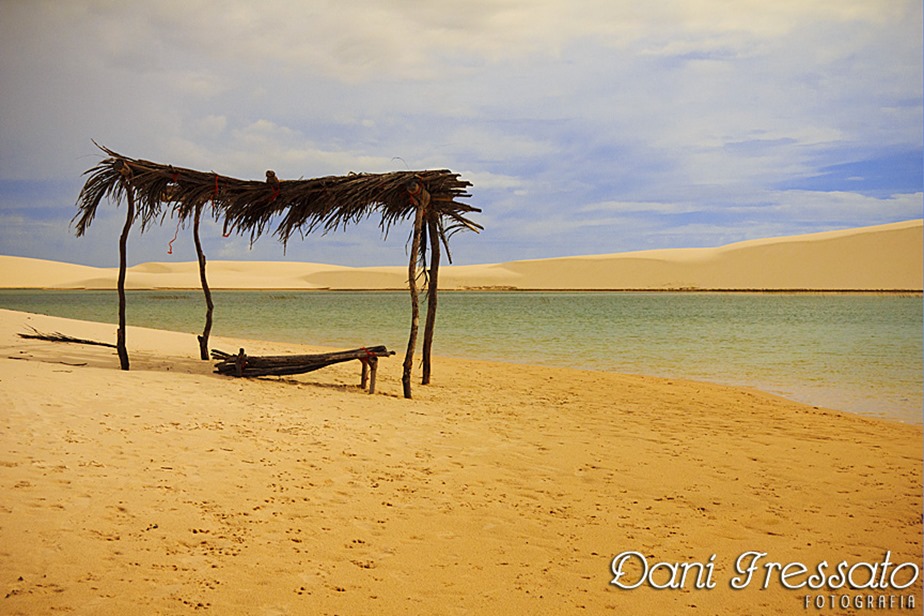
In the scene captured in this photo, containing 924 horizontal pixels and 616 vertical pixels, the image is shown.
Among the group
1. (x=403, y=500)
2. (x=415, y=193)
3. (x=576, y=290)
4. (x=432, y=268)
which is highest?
(x=576, y=290)

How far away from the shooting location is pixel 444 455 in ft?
19.5

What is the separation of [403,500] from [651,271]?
268 ft

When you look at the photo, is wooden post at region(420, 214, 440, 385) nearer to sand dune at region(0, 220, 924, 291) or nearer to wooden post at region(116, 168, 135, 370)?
wooden post at region(116, 168, 135, 370)

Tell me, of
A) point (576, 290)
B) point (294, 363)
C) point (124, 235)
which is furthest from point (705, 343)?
point (576, 290)

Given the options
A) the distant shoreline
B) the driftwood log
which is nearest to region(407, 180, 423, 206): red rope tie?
the driftwood log

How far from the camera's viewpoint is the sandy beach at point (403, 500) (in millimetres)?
3410

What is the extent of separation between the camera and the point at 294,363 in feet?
29.6

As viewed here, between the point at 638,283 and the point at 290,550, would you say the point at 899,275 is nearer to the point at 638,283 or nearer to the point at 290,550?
the point at 638,283

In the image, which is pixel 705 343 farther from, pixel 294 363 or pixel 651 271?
pixel 651 271

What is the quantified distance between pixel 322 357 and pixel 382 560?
5.37 metres

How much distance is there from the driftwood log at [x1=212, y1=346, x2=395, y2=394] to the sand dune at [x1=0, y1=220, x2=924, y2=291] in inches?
2704

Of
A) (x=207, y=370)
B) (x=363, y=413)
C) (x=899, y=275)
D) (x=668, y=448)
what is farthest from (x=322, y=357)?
(x=899, y=275)

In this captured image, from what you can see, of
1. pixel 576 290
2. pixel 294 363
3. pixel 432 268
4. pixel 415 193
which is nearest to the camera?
pixel 415 193

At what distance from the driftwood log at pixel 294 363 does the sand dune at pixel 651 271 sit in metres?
68.7
